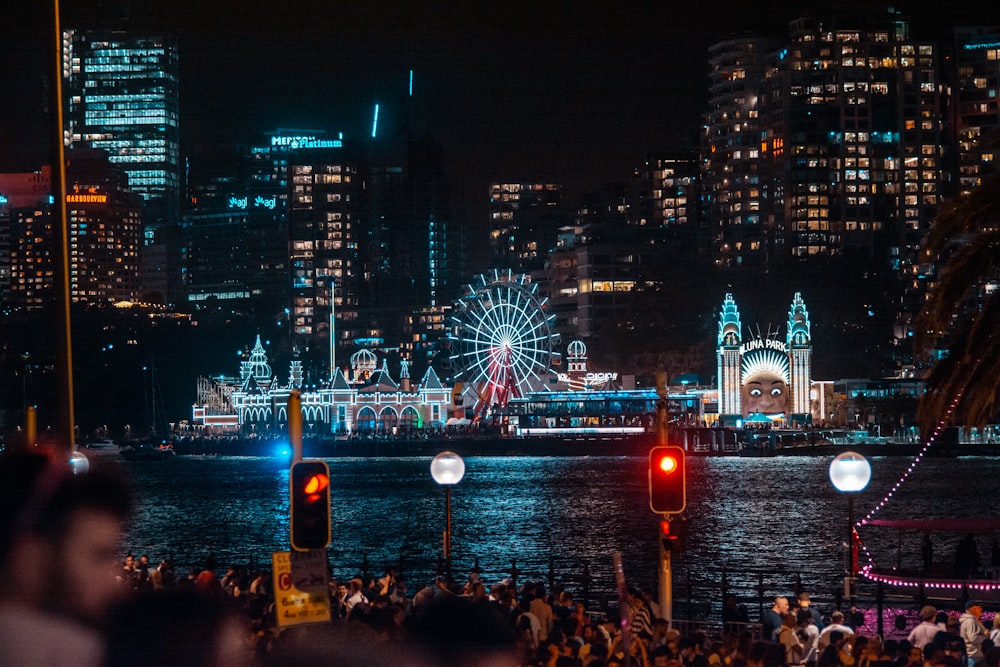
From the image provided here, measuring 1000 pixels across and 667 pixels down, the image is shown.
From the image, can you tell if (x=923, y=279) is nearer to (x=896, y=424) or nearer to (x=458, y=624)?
(x=896, y=424)

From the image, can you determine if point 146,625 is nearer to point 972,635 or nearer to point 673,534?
point 673,534

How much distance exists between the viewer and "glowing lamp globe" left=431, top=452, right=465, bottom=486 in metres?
23.8

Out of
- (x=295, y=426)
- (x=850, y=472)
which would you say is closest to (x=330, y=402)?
(x=850, y=472)

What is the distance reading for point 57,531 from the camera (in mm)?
11992

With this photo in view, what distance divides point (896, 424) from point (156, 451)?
77.7 metres

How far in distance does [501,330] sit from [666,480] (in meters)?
109

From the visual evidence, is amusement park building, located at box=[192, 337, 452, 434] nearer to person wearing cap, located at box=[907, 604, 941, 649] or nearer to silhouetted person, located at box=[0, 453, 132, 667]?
person wearing cap, located at box=[907, 604, 941, 649]

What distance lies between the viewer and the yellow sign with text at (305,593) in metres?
13.0

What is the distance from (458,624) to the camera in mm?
11656

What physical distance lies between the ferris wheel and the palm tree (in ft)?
328

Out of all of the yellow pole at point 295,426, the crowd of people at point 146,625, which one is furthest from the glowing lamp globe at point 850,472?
the yellow pole at point 295,426

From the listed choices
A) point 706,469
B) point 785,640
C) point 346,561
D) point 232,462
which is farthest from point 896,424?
point 785,640

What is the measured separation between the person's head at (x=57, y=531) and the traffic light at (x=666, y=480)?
21.1ft

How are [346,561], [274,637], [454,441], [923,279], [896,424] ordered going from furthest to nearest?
1. [923,279]
2. [454,441]
3. [896,424]
4. [346,561]
5. [274,637]
